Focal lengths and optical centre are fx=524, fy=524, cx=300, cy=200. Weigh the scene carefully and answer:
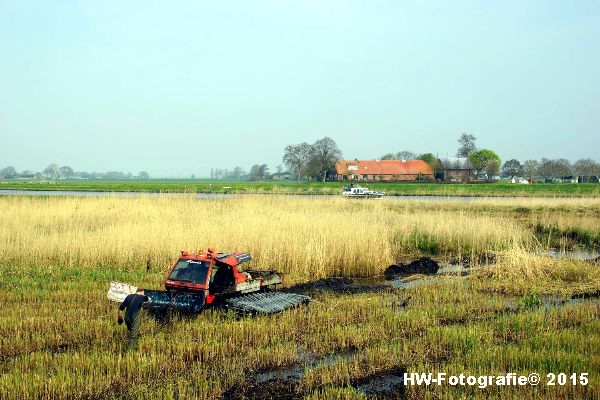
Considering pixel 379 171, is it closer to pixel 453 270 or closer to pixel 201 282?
pixel 453 270

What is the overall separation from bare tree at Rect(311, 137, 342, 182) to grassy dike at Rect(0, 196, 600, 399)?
83864mm

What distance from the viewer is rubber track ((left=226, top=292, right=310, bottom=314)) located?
988 centimetres

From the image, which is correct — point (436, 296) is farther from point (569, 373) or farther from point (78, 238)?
point (78, 238)

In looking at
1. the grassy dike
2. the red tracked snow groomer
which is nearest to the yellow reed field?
the grassy dike

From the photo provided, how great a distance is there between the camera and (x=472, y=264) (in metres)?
17.0

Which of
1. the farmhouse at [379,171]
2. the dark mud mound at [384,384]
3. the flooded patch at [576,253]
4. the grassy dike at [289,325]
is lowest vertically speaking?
the flooded patch at [576,253]

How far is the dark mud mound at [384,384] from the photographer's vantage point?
6.54 metres

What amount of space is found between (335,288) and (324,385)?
6.58 meters

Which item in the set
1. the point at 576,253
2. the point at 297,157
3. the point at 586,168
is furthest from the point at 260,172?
the point at 576,253

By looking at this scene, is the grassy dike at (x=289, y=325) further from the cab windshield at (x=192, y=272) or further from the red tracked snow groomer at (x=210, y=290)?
the cab windshield at (x=192, y=272)

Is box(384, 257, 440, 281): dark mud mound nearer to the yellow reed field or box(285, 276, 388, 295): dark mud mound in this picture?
the yellow reed field

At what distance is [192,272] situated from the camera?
10.3 meters

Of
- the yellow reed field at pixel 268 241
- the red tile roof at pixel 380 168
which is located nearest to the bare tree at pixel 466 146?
the red tile roof at pixel 380 168

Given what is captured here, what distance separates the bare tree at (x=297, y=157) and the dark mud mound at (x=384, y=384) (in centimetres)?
10153
